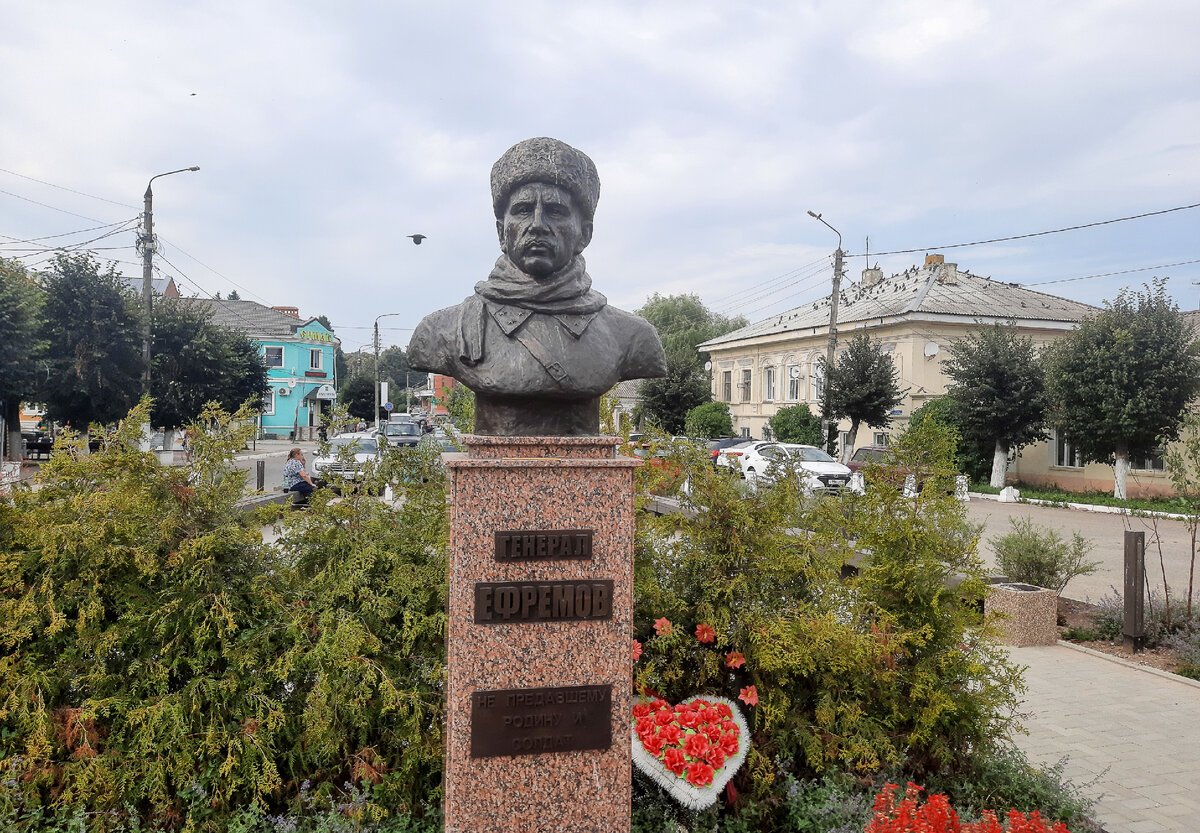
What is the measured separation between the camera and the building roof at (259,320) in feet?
151

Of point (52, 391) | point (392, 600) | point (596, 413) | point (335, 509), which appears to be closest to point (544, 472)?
point (596, 413)

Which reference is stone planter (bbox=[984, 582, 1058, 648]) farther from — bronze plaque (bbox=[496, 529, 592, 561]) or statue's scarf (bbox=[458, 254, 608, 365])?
statue's scarf (bbox=[458, 254, 608, 365])

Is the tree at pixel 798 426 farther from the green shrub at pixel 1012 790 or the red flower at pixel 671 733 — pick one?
the red flower at pixel 671 733

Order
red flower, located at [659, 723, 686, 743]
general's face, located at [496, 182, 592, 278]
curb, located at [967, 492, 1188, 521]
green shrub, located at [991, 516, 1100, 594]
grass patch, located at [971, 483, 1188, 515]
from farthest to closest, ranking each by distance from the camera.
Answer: grass patch, located at [971, 483, 1188, 515]
curb, located at [967, 492, 1188, 521]
green shrub, located at [991, 516, 1100, 594]
red flower, located at [659, 723, 686, 743]
general's face, located at [496, 182, 592, 278]

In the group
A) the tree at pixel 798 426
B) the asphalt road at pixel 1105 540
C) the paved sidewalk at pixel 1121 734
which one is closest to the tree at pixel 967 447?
the asphalt road at pixel 1105 540

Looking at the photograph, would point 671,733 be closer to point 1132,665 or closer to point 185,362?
point 1132,665

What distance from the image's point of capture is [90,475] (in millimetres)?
4027

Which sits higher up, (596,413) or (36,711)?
(596,413)

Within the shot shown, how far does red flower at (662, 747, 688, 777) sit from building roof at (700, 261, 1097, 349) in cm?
2344

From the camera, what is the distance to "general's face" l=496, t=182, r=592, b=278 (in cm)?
308

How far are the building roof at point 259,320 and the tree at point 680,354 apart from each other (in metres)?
21.3

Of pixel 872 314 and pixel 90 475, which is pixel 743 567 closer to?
pixel 90 475

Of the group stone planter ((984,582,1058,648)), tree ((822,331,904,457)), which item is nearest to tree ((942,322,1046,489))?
tree ((822,331,904,457))

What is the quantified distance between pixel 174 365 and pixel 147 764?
22021 millimetres
